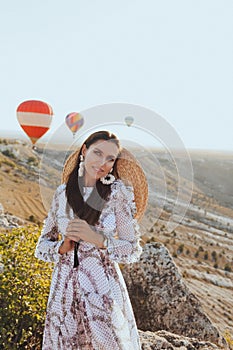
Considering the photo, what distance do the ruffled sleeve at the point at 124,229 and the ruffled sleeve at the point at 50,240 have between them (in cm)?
29

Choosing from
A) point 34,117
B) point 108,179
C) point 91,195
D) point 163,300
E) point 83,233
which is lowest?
point 163,300

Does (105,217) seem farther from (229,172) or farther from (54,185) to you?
(229,172)

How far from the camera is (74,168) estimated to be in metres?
2.46

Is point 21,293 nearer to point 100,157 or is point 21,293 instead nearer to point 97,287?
point 97,287

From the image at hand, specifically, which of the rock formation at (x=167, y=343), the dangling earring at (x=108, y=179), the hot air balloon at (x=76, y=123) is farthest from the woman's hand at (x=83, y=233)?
the rock formation at (x=167, y=343)

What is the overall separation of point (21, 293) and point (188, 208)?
1.48 meters

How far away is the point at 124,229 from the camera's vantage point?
2338mm

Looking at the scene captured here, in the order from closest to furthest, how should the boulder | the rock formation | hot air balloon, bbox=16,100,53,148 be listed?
the rock formation → the boulder → hot air balloon, bbox=16,100,53,148

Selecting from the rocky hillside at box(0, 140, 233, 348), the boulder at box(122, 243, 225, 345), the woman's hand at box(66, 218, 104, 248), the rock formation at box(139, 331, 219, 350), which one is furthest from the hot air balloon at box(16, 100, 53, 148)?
the woman's hand at box(66, 218, 104, 248)

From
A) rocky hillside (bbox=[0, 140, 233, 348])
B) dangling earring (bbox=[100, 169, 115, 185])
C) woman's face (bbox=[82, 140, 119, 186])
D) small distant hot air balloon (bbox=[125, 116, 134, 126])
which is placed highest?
small distant hot air balloon (bbox=[125, 116, 134, 126])

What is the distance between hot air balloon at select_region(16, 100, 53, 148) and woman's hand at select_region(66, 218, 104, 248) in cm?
1321

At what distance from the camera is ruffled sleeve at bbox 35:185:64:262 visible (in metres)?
2.38

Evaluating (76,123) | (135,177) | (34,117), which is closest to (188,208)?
(135,177)

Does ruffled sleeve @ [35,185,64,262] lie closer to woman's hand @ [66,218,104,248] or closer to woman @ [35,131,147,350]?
woman @ [35,131,147,350]
